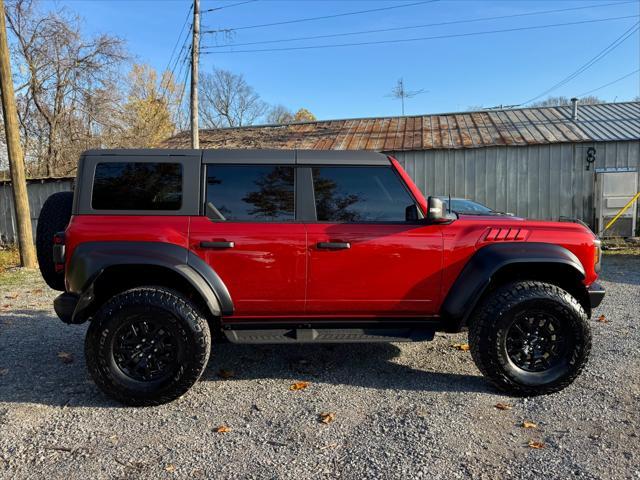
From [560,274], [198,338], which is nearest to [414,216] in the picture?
[560,274]

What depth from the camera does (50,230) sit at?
3650mm

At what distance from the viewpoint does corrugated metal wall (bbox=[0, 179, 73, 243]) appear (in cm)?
1373

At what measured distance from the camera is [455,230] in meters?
3.49

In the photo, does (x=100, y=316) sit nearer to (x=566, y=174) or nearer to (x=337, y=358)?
(x=337, y=358)

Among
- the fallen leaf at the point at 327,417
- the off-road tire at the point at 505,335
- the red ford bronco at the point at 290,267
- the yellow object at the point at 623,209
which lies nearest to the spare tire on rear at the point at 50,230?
the red ford bronco at the point at 290,267

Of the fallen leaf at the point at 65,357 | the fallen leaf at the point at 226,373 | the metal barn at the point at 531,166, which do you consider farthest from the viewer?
the metal barn at the point at 531,166

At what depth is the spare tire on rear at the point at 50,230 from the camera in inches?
143

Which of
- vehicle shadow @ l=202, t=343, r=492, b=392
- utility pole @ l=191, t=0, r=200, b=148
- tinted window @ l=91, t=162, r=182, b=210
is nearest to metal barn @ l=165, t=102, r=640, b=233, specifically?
utility pole @ l=191, t=0, r=200, b=148

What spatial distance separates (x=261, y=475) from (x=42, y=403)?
6.47 ft

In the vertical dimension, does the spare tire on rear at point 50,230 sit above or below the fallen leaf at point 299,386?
above

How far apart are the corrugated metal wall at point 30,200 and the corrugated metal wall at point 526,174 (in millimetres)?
11033

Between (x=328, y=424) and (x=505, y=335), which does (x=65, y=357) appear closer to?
(x=328, y=424)

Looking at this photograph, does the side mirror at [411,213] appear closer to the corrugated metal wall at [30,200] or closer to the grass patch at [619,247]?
the grass patch at [619,247]

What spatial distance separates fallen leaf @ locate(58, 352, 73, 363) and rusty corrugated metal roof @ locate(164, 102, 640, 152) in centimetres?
1186
